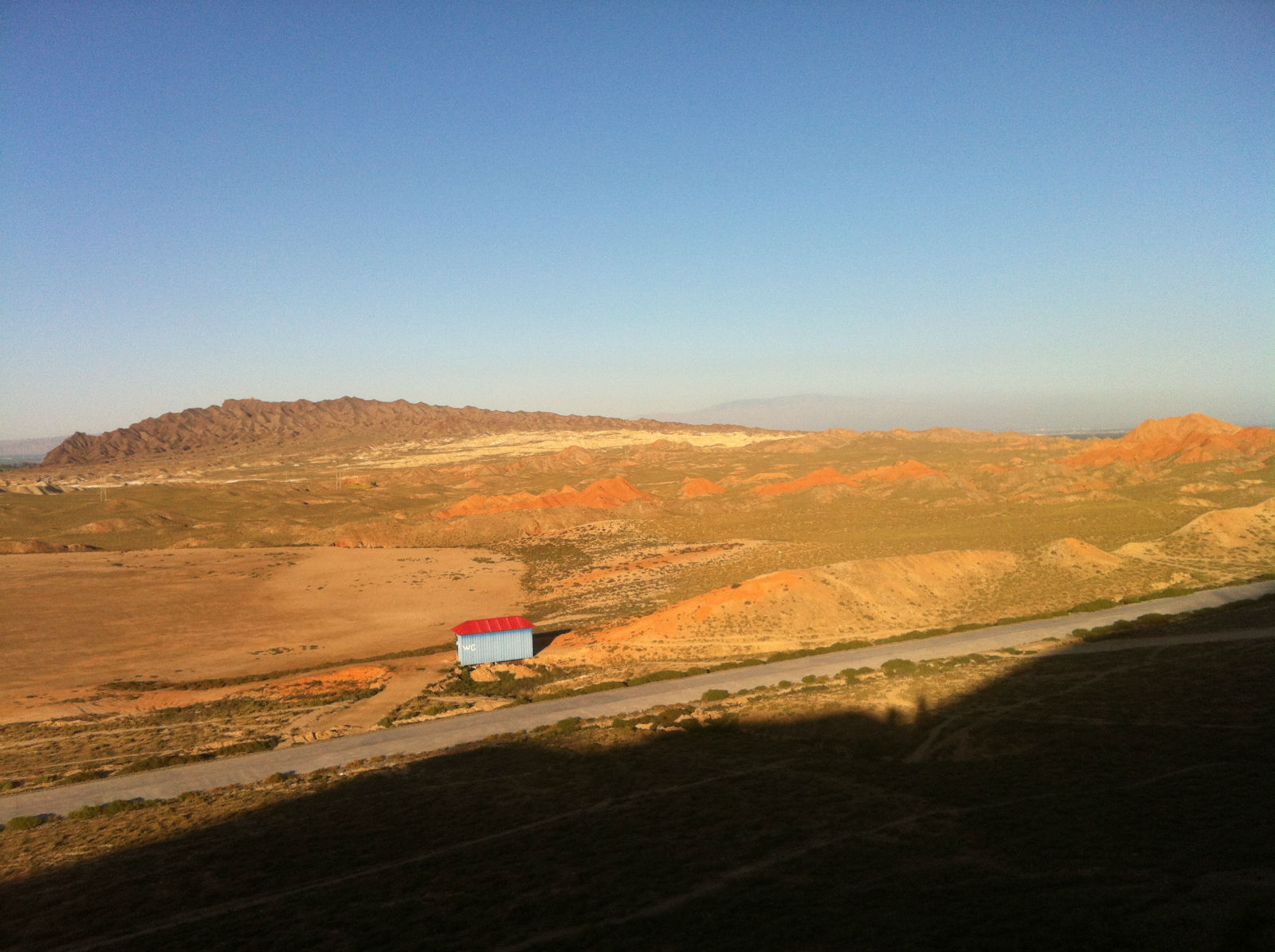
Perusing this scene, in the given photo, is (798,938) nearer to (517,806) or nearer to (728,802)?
(728,802)

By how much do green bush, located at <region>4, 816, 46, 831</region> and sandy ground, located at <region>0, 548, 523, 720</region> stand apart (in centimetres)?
1442

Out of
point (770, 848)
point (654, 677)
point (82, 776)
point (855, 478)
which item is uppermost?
point (855, 478)

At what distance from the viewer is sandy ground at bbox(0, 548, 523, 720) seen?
38.5m

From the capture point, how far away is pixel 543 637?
3959 centimetres

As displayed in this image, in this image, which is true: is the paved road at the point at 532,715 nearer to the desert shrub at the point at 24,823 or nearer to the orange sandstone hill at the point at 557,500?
the desert shrub at the point at 24,823

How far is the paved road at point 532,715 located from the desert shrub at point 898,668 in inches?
34.9

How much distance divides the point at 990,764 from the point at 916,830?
14.4 feet

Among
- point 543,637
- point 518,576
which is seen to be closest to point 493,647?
point 543,637

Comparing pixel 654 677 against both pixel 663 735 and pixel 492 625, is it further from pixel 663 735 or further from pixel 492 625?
pixel 492 625

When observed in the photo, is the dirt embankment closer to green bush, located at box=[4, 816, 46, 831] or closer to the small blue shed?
the small blue shed

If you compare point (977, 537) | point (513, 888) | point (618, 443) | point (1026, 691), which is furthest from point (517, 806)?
point (618, 443)

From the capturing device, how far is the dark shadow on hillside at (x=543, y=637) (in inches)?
1465

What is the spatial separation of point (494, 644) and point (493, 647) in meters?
0.14

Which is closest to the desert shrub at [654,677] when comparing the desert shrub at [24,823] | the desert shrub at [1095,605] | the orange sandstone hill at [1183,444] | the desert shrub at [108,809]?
the desert shrub at [108,809]
